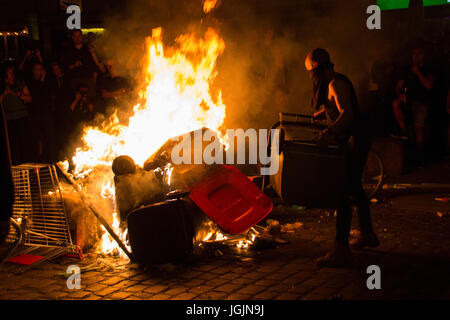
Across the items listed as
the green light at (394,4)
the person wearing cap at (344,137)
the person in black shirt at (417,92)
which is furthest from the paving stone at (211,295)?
the green light at (394,4)

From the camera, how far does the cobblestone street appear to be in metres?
4.35

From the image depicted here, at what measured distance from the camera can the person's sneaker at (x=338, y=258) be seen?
4.92 m

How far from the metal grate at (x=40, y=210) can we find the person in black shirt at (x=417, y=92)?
762 centimetres

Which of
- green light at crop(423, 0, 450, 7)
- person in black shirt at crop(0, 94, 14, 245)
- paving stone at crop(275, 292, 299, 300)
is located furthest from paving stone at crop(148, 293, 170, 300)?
green light at crop(423, 0, 450, 7)

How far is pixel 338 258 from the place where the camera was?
493cm

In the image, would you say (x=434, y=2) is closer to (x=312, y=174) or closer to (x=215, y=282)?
(x=312, y=174)

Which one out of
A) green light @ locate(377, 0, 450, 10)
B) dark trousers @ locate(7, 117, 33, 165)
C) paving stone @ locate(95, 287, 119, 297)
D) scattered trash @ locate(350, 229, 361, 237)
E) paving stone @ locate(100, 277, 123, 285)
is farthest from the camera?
green light @ locate(377, 0, 450, 10)

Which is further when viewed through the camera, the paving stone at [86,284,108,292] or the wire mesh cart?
the wire mesh cart

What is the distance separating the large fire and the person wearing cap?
243cm

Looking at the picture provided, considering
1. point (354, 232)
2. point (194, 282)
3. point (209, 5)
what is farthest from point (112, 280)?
point (209, 5)

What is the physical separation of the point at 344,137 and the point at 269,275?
1657 millimetres

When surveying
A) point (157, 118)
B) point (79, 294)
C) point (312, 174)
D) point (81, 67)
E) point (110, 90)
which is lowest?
point (79, 294)

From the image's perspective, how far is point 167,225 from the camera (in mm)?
5020
